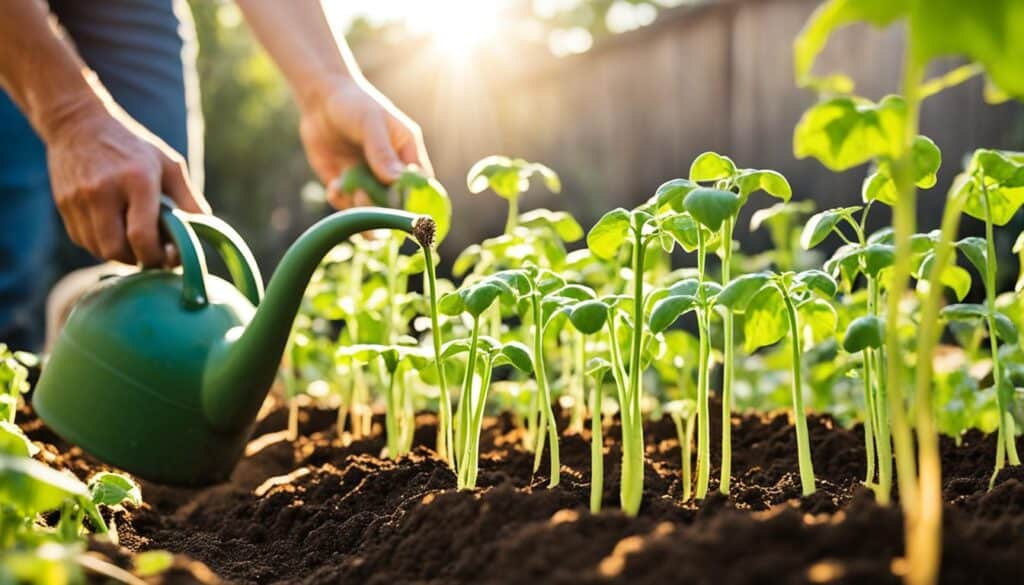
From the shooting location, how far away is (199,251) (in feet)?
6.47

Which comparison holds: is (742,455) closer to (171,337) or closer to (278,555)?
(278,555)

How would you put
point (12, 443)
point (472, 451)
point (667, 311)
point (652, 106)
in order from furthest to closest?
point (652, 106), point (472, 451), point (667, 311), point (12, 443)

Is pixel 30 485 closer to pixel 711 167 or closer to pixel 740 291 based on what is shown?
pixel 740 291

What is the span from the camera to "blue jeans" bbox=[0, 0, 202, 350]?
3490 millimetres

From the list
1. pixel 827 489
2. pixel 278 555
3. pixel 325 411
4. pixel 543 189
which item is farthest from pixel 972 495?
pixel 543 189

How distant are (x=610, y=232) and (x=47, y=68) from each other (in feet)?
4.52

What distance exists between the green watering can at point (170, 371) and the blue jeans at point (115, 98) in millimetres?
1686

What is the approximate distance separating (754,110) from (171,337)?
586 cm

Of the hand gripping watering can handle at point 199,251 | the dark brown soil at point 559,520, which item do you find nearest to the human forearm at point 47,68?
the hand gripping watering can handle at point 199,251

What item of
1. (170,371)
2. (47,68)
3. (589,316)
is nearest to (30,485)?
(589,316)

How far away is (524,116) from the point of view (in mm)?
8500

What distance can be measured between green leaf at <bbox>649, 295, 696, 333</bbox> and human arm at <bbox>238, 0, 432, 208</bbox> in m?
1.19

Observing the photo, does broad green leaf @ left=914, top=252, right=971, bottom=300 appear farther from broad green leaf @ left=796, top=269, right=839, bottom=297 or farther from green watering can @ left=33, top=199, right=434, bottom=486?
green watering can @ left=33, top=199, right=434, bottom=486

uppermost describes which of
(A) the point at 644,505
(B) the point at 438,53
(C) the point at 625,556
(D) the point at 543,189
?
(B) the point at 438,53
